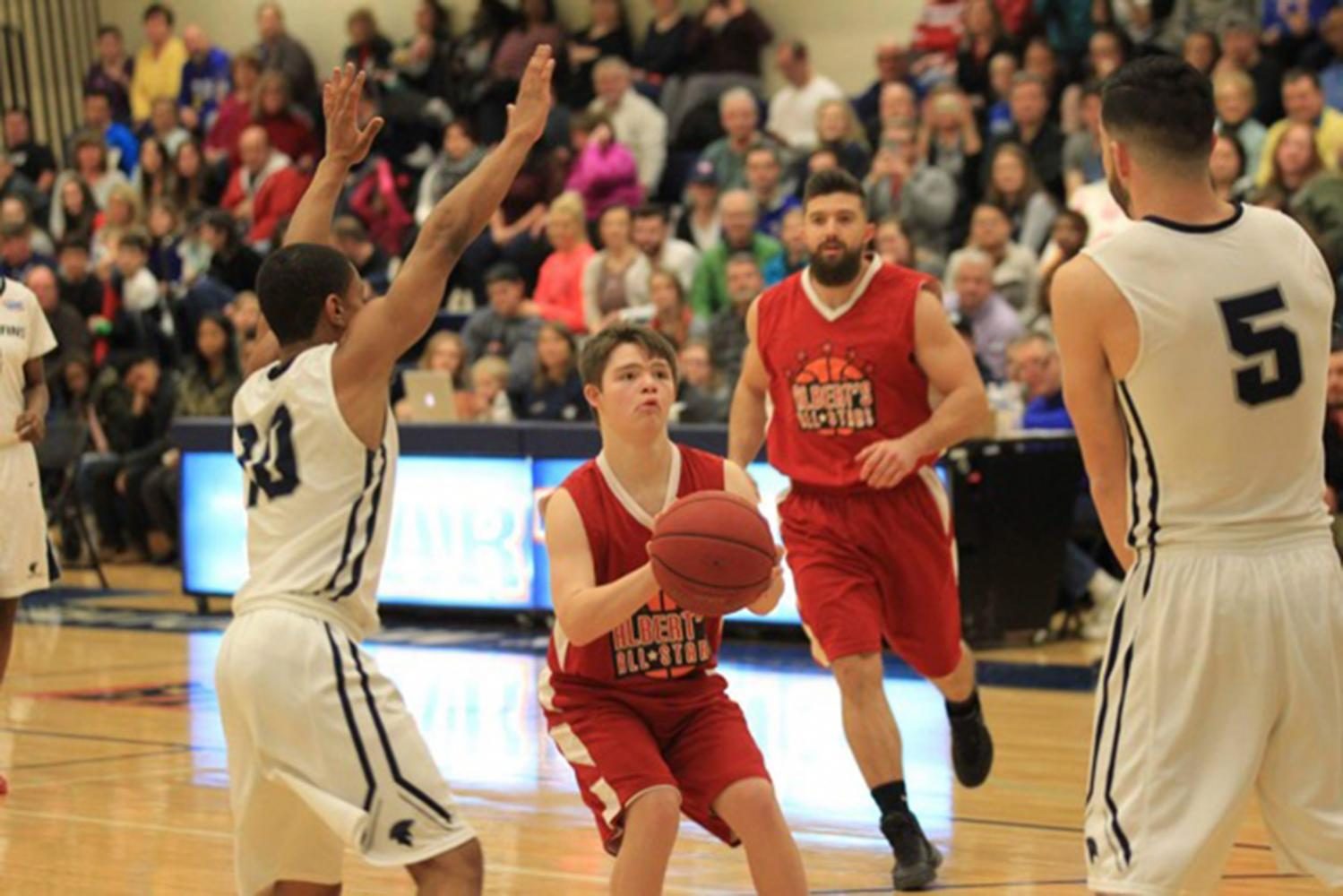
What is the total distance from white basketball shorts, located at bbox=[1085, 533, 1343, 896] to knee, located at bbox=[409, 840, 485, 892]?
1.33 m

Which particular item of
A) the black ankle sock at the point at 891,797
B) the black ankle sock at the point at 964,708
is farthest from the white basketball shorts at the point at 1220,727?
the black ankle sock at the point at 964,708

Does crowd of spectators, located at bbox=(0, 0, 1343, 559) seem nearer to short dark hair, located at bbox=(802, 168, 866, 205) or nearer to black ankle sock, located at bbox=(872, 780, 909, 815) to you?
short dark hair, located at bbox=(802, 168, 866, 205)

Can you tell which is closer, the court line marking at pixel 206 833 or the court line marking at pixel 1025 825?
the court line marking at pixel 206 833

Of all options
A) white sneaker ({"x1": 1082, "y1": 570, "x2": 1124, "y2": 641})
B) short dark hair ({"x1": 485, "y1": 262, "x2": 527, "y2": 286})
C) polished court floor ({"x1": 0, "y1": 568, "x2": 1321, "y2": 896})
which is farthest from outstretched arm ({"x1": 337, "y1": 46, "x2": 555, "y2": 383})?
short dark hair ({"x1": 485, "y1": 262, "x2": 527, "y2": 286})

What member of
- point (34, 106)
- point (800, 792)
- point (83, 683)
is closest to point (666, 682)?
point (800, 792)

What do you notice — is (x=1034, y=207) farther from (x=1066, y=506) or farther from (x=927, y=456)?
(x=927, y=456)

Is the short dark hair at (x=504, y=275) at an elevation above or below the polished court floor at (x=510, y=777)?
above

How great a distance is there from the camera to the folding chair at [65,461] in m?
16.1

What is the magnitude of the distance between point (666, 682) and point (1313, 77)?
30.6 feet

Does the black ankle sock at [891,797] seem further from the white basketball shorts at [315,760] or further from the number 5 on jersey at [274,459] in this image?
the number 5 on jersey at [274,459]

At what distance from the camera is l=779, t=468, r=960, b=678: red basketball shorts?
7.36 metres

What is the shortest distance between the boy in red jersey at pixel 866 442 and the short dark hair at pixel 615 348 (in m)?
1.57

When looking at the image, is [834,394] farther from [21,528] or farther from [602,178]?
[602,178]

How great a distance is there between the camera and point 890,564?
291 inches
